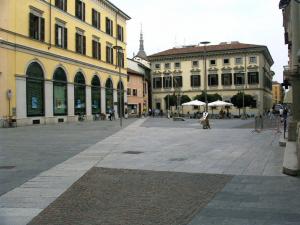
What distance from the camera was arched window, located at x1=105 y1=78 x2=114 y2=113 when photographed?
2194 inches

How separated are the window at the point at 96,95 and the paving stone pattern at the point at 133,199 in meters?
40.6

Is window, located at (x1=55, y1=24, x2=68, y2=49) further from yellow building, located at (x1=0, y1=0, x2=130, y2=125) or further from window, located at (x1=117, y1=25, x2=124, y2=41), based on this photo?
window, located at (x1=117, y1=25, x2=124, y2=41)

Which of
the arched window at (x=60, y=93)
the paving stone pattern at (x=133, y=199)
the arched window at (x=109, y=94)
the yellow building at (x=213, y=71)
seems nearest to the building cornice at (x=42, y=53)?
the arched window at (x=60, y=93)

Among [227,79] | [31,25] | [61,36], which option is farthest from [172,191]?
[227,79]

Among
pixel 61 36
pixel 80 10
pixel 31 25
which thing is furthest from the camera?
pixel 80 10

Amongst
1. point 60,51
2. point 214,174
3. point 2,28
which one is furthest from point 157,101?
point 214,174

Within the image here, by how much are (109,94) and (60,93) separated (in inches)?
594

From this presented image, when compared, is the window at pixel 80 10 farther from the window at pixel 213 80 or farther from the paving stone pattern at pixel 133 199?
the window at pixel 213 80

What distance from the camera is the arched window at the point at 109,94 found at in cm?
5572

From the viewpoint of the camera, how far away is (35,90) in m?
37.0

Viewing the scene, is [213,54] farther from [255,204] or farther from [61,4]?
[255,204]

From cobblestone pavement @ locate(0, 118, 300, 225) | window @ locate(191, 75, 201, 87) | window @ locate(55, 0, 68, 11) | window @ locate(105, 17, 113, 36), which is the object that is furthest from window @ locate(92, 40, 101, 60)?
window @ locate(191, 75, 201, 87)

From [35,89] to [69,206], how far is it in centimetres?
3086

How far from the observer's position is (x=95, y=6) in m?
51.8
